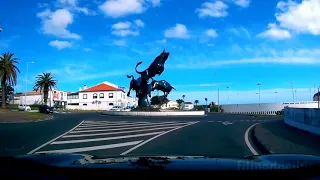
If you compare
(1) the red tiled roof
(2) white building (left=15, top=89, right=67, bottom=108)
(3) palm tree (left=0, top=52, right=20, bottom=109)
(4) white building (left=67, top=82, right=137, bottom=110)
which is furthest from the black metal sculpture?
(2) white building (left=15, top=89, right=67, bottom=108)

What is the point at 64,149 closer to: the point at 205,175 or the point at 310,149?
the point at 310,149

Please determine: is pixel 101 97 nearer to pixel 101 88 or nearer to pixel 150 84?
pixel 101 88

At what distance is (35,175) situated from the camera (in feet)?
9.88

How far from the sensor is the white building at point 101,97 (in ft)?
429

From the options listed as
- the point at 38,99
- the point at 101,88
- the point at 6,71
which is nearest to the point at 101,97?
the point at 101,88


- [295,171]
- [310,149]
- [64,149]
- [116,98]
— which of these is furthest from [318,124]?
[116,98]

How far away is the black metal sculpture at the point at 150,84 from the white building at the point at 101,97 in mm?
76050

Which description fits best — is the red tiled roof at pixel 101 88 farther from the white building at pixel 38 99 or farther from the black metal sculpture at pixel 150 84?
the black metal sculpture at pixel 150 84

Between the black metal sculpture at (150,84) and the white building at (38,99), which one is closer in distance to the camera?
the black metal sculpture at (150,84)

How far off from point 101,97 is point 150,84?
85.9 metres

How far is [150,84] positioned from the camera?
52156mm

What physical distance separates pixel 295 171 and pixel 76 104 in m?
145

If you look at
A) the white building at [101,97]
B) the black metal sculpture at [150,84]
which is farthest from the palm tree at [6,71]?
the white building at [101,97]

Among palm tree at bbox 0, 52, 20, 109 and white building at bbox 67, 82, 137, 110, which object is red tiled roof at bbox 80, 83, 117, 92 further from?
palm tree at bbox 0, 52, 20, 109
